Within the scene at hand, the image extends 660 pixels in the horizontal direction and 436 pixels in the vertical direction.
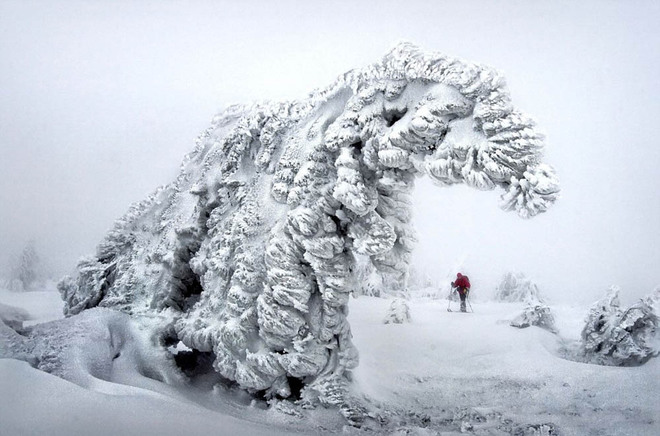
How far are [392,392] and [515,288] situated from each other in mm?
7347

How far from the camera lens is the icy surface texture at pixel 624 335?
A: 3.79 m

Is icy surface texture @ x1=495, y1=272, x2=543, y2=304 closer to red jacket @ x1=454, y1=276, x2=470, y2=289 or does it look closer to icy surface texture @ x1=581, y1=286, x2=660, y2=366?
red jacket @ x1=454, y1=276, x2=470, y2=289

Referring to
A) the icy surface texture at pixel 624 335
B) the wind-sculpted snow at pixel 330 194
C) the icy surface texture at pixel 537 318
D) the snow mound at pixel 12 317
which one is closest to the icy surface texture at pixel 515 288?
the icy surface texture at pixel 537 318

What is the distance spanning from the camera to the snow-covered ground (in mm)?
1743

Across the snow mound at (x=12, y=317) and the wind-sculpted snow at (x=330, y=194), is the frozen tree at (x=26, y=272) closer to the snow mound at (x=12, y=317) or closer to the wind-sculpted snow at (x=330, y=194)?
the snow mound at (x=12, y=317)

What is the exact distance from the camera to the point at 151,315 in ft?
14.1

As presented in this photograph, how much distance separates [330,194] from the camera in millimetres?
3301

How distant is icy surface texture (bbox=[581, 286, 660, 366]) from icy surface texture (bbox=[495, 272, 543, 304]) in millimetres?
5378

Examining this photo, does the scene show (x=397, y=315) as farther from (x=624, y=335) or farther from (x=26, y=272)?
(x=26, y=272)

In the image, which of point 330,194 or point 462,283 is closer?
point 330,194

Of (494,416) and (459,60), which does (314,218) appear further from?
(494,416)

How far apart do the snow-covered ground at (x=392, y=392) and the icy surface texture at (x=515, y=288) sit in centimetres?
490

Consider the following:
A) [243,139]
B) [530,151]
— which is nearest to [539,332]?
[530,151]

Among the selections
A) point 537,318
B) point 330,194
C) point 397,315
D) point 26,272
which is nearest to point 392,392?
point 330,194
